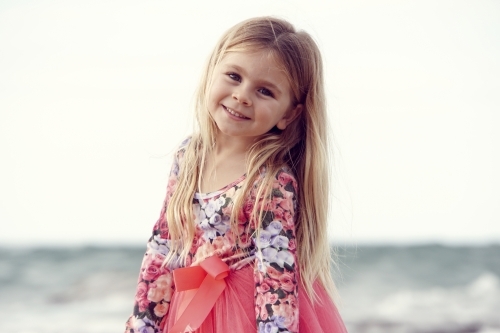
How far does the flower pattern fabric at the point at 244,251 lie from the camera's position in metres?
2.04

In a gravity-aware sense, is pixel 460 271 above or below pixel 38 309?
above

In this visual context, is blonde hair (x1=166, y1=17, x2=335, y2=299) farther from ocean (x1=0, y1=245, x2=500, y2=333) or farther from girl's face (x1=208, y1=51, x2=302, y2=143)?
ocean (x1=0, y1=245, x2=500, y2=333)

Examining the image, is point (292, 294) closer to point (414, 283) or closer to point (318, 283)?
point (318, 283)

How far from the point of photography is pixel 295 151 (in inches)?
90.6

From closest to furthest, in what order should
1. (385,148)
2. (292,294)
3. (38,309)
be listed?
(292,294) → (38,309) → (385,148)

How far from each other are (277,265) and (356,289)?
21.7 feet

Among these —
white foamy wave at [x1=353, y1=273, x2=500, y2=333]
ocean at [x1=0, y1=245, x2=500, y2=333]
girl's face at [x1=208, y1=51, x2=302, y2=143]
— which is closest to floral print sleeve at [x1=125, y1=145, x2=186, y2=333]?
girl's face at [x1=208, y1=51, x2=302, y2=143]

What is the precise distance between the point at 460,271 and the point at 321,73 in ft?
25.7

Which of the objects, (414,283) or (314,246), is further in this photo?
(414,283)

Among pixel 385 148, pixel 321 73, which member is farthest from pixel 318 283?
pixel 385 148

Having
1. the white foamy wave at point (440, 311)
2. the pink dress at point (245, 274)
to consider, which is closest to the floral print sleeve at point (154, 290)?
the pink dress at point (245, 274)

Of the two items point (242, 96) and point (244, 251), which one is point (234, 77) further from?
point (244, 251)

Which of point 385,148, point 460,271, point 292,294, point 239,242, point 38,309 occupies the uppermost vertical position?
point 385,148

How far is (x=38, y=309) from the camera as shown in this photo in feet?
24.7
